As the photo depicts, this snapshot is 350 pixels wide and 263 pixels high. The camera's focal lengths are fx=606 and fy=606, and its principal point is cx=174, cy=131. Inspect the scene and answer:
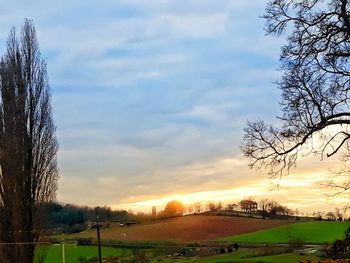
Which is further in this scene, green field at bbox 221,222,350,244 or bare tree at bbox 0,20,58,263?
green field at bbox 221,222,350,244

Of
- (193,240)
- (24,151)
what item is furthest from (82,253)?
(24,151)

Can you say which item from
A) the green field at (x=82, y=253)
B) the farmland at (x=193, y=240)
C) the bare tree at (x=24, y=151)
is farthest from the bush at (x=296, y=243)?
the bare tree at (x=24, y=151)

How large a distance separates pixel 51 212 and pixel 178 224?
2340 centimetres

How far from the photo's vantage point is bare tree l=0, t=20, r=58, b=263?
28203 millimetres

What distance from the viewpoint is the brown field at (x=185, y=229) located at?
49.3 m

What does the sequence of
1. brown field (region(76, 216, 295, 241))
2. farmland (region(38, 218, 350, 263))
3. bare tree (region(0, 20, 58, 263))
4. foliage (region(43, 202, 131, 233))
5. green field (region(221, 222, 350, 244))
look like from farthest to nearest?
green field (region(221, 222, 350, 244)) < brown field (region(76, 216, 295, 241)) < farmland (region(38, 218, 350, 263)) < foliage (region(43, 202, 131, 233)) < bare tree (region(0, 20, 58, 263))

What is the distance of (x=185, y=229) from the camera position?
2090 inches

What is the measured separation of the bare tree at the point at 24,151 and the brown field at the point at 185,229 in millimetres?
17514

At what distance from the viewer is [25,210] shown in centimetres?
2853

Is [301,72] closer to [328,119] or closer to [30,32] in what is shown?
[328,119]

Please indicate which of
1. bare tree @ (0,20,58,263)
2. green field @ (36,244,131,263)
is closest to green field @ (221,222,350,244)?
green field @ (36,244,131,263)

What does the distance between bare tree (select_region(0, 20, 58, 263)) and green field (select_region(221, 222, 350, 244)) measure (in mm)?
31802

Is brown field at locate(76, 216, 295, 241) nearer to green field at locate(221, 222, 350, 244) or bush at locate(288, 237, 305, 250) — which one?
green field at locate(221, 222, 350, 244)

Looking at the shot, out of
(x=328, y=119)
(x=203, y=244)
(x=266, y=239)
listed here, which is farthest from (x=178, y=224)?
(x=328, y=119)
